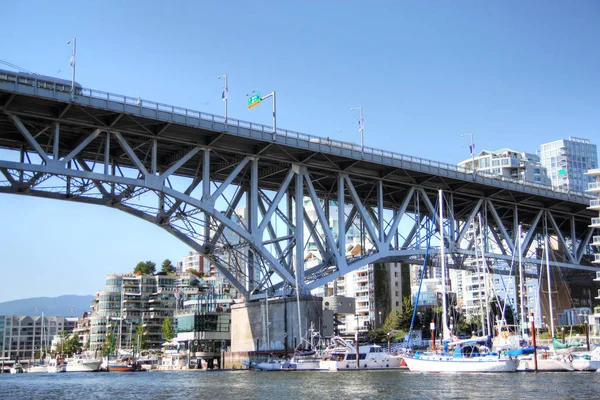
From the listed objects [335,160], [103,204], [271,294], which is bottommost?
[271,294]

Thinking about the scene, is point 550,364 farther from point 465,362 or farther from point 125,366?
point 125,366

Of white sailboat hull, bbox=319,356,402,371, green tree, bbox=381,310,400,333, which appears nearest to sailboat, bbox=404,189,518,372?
white sailboat hull, bbox=319,356,402,371

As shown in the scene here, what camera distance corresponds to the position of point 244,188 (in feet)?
255

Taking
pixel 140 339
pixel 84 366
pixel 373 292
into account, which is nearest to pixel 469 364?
pixel 84 366

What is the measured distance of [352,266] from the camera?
7950 centimetres

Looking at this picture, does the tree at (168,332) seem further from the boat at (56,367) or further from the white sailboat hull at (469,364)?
the white sailboat hull at (469,364)

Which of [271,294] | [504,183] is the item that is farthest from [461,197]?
[271,294]

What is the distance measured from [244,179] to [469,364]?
1091 inches

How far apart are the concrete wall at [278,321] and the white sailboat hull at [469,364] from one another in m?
12.7

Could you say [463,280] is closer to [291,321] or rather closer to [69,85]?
[291,321]

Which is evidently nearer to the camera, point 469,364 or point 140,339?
point 469,364

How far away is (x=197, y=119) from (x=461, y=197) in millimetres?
41183

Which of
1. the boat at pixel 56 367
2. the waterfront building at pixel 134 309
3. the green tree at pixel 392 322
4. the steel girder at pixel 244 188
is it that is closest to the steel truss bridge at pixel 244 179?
the steel girder at pixel 244 188

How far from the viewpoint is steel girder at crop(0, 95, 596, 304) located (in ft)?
211
